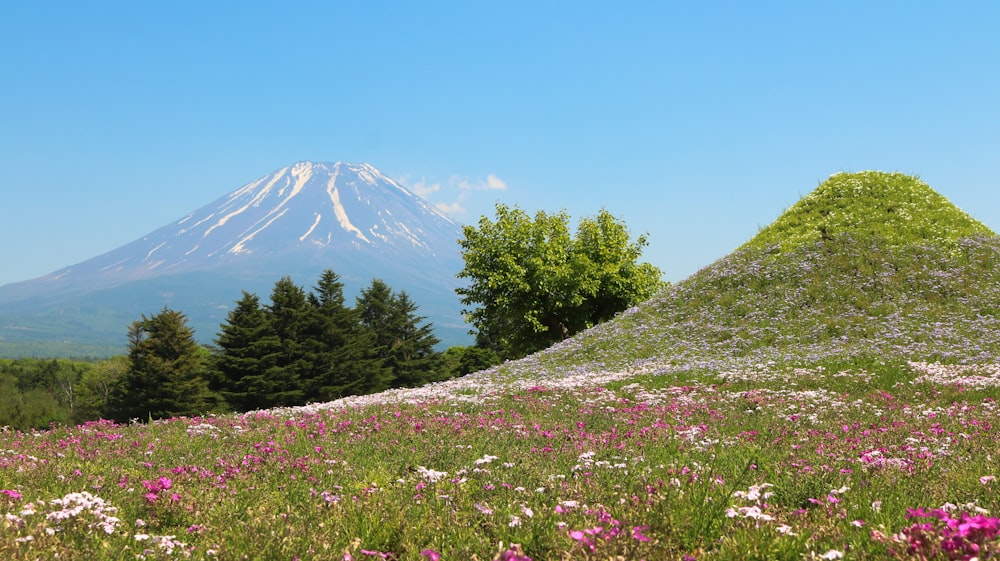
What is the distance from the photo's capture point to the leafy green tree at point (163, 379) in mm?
57969

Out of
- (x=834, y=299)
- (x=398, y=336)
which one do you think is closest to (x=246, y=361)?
(x=398, y=336)

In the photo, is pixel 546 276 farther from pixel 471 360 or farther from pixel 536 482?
pixel 471 360

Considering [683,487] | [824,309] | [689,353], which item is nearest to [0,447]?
[683,487]

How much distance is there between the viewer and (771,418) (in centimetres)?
1330

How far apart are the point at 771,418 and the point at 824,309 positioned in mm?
17750

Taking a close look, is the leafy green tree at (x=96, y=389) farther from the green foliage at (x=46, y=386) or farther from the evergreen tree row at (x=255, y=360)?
the evergreen tree row at (x=255, y=360)

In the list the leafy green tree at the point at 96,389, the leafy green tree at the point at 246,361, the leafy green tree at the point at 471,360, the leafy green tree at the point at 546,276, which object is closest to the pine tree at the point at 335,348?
the leafy green tree at the point at 246,361

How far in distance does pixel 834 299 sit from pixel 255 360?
48.7 meters

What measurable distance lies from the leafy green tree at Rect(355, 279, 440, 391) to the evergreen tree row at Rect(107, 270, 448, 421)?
8.31 meters

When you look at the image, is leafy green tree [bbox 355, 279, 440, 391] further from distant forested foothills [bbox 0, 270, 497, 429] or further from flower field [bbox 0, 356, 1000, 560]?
flower field [bbox 0, 356, 1000, 560]

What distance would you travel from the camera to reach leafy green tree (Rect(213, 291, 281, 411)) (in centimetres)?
6059

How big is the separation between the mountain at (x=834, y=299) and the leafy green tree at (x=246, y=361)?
38.3 metres

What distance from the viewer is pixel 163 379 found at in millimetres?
58875

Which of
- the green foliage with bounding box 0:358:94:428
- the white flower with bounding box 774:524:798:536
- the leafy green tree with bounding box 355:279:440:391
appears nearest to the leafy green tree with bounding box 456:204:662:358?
the leafy green tree with bounding box 355:279:440:391
